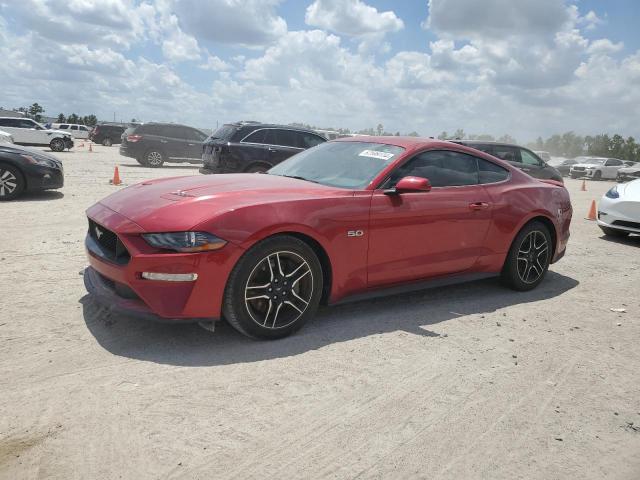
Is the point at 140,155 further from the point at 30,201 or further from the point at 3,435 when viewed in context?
the point at 3,435

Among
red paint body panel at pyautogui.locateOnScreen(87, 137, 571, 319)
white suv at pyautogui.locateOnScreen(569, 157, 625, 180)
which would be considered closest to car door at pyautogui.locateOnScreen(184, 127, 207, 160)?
red paint body panel at pyautogui.locateOnScreen(87, 137, 571, 319)

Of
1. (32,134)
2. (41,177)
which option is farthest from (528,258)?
(32,134)

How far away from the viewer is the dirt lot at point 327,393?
2572 mm

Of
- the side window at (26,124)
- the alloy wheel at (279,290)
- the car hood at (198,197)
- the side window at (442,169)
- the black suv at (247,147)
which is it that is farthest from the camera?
the side window at (26,124)

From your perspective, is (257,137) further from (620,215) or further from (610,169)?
(610,169)

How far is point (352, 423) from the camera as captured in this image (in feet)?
9.59

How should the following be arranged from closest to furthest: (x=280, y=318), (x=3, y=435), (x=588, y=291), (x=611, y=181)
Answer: (x=3, y=435), (x=280, y=318), (x=588, y=291), (x=611, y=181)

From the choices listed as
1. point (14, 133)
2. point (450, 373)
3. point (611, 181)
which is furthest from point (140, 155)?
point (611, 181)

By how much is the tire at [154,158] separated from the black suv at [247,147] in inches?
349

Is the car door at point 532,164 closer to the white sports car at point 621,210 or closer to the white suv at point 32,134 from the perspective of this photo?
the white sports car at point 621,210

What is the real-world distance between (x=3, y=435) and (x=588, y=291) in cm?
551

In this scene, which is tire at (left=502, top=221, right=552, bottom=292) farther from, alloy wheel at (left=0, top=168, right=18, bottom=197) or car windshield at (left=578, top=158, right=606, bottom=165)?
car windshield at (left=578, top=158, right=606, bottom=165)

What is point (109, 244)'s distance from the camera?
3.94 metres

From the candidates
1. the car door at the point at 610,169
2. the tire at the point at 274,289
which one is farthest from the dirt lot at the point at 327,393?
the car door at the point at 610,169
